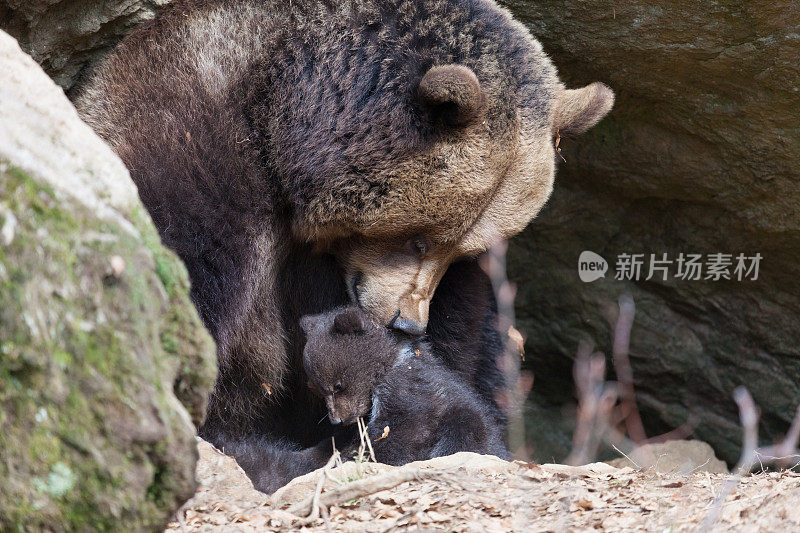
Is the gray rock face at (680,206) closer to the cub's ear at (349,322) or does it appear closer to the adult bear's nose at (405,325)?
the adult bear's nose at (405,325)

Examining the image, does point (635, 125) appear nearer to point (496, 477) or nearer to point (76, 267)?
point (496, 477)

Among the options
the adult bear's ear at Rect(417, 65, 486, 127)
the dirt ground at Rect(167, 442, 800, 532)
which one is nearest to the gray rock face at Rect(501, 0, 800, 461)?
the adult bear's ear at Rect(417, 65, 486, 127)

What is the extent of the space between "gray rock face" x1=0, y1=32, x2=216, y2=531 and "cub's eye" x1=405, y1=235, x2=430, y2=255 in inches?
88.2

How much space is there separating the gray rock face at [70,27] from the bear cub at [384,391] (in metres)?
1.65

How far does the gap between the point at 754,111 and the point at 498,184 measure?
6.27 ft

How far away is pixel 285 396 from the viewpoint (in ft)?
14.7

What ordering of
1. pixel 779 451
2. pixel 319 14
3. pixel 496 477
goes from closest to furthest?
pixel 779 451 → pixel 496 477 → pixel 319 14

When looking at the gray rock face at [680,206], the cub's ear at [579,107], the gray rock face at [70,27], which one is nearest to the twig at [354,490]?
the cub's ear at [579,107]

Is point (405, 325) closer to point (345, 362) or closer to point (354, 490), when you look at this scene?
point (345, 362)

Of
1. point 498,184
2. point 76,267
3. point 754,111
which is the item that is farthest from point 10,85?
point 754,111

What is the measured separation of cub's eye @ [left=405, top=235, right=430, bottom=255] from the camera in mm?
3854

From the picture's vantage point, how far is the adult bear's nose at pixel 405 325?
3.96 m

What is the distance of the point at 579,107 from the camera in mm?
4137

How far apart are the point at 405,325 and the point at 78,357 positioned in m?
2.52
